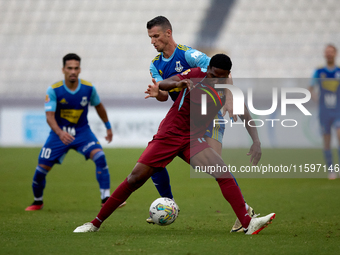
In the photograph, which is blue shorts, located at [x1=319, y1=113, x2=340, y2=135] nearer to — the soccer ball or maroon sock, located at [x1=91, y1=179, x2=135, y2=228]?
the soccer ball

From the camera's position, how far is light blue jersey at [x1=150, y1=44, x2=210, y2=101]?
209 inches

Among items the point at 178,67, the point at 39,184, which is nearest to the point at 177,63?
the point at 178,67

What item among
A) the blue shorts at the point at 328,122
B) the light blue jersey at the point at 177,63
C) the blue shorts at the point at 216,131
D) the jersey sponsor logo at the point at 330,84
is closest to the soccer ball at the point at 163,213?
the blue shorts at the point at 216,131

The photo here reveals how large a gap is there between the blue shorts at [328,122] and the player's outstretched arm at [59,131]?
551 centimetres

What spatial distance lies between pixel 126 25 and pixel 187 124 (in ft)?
70.7

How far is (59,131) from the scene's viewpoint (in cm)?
705

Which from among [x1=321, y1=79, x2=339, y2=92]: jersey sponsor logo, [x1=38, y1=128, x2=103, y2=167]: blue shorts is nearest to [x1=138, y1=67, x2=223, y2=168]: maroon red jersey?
[x1=38, y1=128, x2=103, y2=167]: blue shorts

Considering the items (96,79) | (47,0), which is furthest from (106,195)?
(47,0)

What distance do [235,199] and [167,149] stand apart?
82 centimetres

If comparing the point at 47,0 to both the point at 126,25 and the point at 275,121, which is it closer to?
the point at 126,25

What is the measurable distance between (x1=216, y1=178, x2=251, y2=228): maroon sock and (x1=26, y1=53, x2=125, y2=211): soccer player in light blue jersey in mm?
2763

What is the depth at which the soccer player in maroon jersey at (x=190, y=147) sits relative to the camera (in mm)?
4711

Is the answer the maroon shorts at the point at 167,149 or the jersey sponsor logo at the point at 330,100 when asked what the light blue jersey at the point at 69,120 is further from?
the jersey sponsor logo at the point at 330,100

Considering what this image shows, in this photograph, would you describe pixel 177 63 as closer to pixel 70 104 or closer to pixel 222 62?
pixel 222 62
